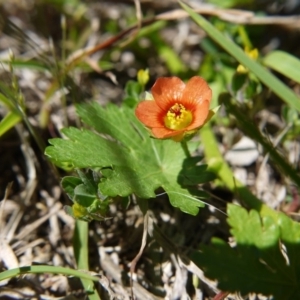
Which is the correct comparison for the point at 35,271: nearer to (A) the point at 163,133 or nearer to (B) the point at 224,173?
(A) the point at 163,133

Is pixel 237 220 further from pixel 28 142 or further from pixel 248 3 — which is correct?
pixel 248 3

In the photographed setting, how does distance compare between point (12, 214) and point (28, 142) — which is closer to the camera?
point (12, 214)

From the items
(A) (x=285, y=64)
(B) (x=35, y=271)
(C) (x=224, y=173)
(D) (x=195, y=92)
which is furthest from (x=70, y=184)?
(A) (x=285, y=64)

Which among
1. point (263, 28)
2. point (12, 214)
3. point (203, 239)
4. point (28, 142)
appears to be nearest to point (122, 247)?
point (203, 239)

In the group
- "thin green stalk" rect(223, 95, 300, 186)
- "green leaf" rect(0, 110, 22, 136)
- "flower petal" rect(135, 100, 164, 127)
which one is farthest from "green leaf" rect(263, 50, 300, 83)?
"green leaf" rect(0, 110, 22, 136)

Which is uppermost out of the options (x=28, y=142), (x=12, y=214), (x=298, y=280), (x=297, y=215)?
(x=28, y=142)

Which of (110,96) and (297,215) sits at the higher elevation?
(110,96)

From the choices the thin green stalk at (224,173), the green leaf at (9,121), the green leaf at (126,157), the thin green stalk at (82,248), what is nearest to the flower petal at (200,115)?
the green leaf at (126,157)

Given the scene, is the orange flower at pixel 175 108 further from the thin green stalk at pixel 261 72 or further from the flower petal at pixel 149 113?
the thin green stalk at pixel 261 72
